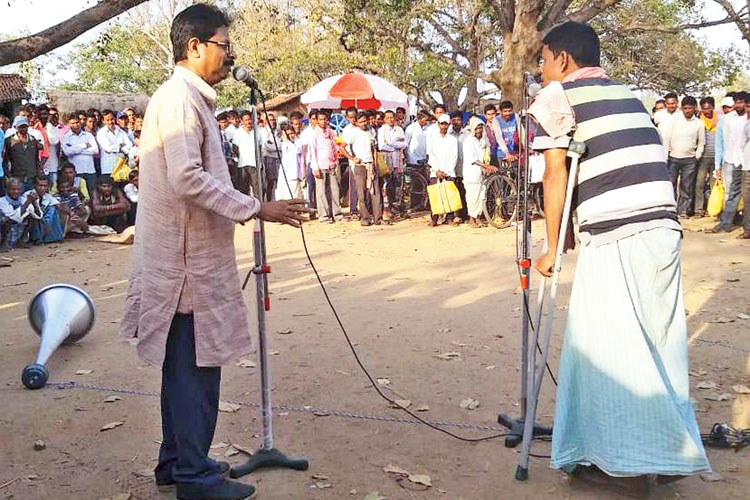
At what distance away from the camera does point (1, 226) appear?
38.0 ft

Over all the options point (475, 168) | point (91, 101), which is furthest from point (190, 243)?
point (91, 101)

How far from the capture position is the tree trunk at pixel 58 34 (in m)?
4.16

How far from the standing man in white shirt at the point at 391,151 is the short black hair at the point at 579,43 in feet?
34.0

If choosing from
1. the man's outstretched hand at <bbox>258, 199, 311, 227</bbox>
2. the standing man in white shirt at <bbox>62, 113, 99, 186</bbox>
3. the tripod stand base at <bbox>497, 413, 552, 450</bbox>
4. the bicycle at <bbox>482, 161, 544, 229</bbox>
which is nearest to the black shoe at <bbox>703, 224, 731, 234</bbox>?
the bicycle at <bbox>482, 161, 544, 229</bbox>

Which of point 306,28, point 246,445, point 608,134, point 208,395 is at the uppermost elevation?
point 306,28

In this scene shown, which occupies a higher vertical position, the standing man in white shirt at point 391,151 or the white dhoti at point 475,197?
the standing man in white shirt at point 391,151

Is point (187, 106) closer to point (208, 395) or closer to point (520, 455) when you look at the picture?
point (208, 395)

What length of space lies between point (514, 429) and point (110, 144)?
1114 centimetres

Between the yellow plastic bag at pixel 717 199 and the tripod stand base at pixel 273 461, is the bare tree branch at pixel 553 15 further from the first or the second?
the tripod stand base at pixel 273 461

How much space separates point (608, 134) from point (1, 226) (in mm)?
10458

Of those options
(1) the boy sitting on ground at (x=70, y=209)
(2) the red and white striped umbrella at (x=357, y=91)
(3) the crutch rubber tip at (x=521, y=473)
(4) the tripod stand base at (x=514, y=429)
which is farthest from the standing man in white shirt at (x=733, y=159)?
(1) the boy sitting on ground at (x=70, y=209)

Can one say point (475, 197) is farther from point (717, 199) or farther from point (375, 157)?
point (717, 199)

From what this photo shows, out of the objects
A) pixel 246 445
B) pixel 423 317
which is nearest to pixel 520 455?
pixel 246 445

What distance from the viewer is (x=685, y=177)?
13.2 metres
